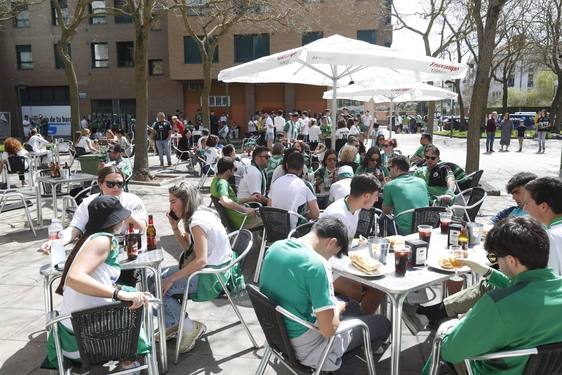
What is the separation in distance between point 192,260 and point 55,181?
4.28m

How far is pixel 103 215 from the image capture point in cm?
284

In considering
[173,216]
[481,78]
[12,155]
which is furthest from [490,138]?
[173,216]

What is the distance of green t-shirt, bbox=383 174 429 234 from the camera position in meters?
4.79

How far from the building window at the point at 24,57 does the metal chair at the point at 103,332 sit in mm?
37751

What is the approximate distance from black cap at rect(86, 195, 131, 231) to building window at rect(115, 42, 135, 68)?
33.2 meters

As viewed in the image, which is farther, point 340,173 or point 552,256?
point 340,173

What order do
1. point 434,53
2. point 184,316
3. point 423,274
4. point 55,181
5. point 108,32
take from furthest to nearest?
1. point 108,32
2. point 434,53
3. point 55,181
4. point 184,316
5. point 423,274

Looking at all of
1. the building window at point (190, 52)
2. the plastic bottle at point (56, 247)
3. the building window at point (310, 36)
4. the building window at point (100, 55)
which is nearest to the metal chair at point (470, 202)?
the plastic bottle at point (56, 247)

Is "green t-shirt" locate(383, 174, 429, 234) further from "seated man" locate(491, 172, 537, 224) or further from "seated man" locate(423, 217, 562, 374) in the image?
"seated man" locate(423, 217, 562, 374)

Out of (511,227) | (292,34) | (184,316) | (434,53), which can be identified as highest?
(292,34)

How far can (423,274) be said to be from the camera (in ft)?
10.3

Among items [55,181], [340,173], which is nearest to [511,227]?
[340,173]

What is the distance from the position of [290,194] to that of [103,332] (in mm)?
2828

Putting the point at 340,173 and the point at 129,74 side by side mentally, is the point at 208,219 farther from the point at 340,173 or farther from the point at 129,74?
the point at 129,74
